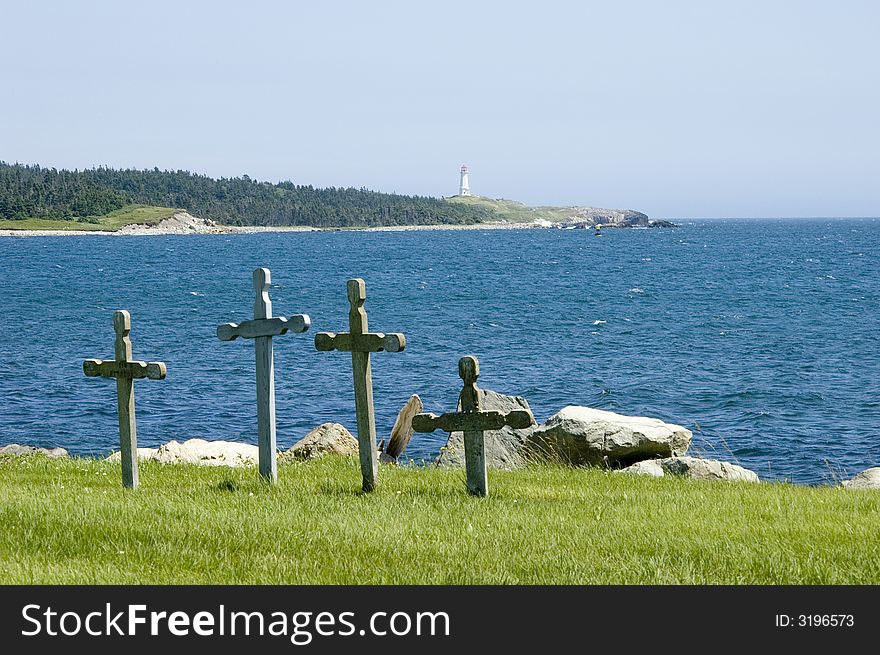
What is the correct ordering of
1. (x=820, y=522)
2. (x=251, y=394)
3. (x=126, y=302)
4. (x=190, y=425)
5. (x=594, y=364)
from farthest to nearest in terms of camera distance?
1. (x=126, y=302)
2. (x=594, y=364)
3. (x=251, y=394)
4. (x=190, y=425)
5. (x=820, y=522)

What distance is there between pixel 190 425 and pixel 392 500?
1829 centimetres

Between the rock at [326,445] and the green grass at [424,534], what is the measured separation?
4.09 meters

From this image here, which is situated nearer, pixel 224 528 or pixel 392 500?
pixel 224 528

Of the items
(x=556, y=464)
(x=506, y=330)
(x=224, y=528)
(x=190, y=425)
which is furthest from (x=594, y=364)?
(x=224, y=528)

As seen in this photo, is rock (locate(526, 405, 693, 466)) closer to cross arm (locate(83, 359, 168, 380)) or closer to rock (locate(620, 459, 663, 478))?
rock (locate(620, 459, 663, 478))

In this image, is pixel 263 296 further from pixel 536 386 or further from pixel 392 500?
pixel 536 386

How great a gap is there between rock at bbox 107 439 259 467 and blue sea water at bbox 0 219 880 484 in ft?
19.8

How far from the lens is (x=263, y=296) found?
11695 mm

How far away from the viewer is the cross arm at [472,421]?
10.5m

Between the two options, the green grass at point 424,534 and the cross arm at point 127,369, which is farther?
the cross arm at point 127,369

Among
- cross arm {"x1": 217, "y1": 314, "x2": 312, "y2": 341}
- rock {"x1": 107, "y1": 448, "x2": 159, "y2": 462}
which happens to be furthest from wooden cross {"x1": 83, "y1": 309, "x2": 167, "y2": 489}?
rock {"x1": 107, "y1": 448, "x2": 159, "y2": 462}

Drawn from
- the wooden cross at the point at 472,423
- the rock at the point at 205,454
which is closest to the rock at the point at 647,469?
the wooden cross at the point at 472,423

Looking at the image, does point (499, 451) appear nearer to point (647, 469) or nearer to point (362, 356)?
point (647, 469)

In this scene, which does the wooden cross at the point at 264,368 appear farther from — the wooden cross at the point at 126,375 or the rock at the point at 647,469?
the rock at the point at 647,469
